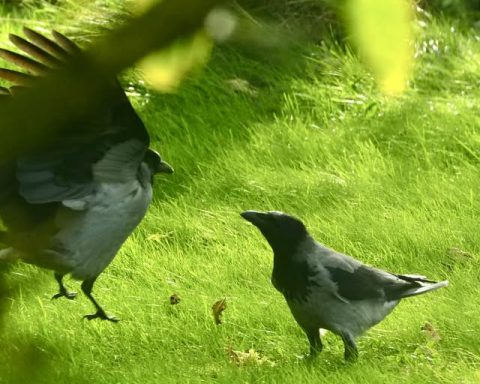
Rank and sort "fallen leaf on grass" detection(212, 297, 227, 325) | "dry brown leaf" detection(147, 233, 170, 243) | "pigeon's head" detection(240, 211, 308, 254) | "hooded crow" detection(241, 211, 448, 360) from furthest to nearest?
1. "dry brown leaf" detection(147, 233, 170, 243)
2. "fallen leaf on grass" detection(212, 297, 227, 325)
3. "pigeon's head" detection(240, 211, 308, 254)
4. "hooded crow" detection(241, 211, 448, 360)

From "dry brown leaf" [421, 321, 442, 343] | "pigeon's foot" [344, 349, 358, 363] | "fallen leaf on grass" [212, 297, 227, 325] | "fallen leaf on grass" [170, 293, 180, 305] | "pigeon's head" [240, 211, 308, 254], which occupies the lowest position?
"fallen leaf on grass" [170, 293, 180, 305]

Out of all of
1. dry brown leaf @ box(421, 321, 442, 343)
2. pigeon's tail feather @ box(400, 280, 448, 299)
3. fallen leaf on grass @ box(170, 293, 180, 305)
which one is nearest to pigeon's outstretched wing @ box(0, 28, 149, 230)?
pigeon's tail feather @ box(400, 280, 448, 299)

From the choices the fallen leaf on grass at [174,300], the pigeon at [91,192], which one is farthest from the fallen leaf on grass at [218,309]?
the pigeon at [91,192]

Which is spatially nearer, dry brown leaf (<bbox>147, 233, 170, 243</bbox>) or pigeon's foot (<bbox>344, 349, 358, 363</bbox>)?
pigeon's foot (<bbox>344, 349, 358, 363</bbox>)

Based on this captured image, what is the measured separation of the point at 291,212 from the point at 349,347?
2.03m

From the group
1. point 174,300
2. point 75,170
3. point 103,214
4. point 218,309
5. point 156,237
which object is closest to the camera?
point 75,170

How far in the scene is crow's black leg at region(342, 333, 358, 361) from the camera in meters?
4.05

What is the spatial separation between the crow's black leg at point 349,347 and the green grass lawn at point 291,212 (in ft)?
0.14

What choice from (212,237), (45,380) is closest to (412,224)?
(212,237)

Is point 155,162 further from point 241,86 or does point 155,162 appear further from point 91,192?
point 241,86

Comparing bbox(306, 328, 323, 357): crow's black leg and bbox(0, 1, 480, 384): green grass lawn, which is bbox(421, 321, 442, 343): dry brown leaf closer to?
bbox(0, 1, 480, 384): green grass lawn

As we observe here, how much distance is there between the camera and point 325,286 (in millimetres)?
4051

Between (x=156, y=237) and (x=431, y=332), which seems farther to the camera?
(x=156, y=237)

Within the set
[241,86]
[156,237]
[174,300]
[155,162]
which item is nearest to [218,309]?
[174,300]
